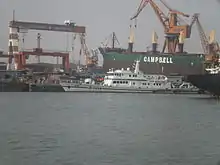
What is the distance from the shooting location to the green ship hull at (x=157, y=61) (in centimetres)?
7062

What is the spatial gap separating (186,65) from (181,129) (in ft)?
183

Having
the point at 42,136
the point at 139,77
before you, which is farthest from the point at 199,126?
the point at 139,77

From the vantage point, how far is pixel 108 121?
59.8ft

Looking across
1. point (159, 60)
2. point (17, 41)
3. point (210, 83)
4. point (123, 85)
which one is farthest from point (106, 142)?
point (159, 60)

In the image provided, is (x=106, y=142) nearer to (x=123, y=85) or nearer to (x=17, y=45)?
(x=123, y=85)

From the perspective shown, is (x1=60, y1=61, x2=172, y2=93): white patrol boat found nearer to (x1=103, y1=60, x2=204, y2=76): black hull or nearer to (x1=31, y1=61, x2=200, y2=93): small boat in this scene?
(x1=31, y1=61, x2=200, y2=93): small boat

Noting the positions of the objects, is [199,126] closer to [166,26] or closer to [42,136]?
[42,136]

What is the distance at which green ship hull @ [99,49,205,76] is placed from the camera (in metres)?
70.6

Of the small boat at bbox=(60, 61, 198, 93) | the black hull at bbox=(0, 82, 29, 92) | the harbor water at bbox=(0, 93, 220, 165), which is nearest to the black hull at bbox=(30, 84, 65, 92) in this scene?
the black hull at bbox=(0, 82, 29, 92)

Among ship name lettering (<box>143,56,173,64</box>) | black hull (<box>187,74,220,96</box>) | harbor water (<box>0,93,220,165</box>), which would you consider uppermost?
ship name lettering (<box>143,56,173,64</box>)

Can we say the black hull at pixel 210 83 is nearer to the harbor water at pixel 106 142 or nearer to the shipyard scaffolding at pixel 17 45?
the harbor water at pixel 106 142

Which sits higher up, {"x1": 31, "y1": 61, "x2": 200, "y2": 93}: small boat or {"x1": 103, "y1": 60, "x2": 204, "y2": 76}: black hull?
{"x1": 103, "y1": 60, "x2": 204, "y2": 76}: black hull

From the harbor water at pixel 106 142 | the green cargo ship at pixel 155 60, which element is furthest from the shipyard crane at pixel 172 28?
the harbor water at pixel 106 142

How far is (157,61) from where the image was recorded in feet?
239
